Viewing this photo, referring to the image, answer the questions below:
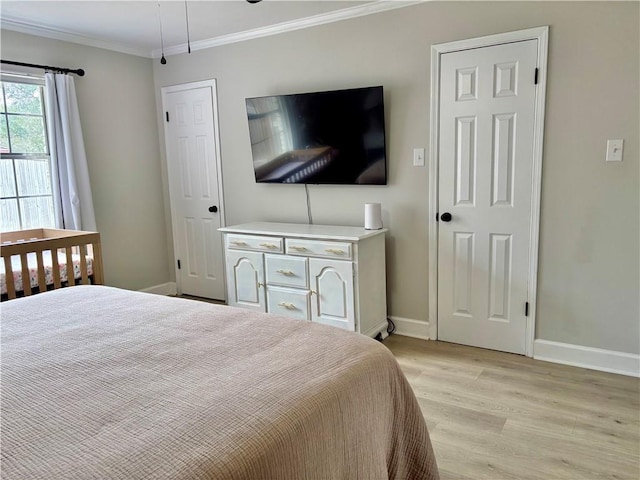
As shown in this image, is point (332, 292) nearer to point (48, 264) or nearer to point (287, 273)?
point (287, 273)

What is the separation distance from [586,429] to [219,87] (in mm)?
3800

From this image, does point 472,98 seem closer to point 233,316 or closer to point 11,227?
point 233,316

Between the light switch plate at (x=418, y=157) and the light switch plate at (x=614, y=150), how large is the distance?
1141 millimetres

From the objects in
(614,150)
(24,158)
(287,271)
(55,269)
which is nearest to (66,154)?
(24,158)

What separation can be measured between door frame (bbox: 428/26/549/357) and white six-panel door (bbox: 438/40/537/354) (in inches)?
1.2

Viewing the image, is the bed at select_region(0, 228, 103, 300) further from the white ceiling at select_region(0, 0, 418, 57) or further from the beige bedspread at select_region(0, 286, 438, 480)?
the white ceiling at select_region(0, 0, 418, 57)

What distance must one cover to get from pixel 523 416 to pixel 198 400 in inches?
76.0

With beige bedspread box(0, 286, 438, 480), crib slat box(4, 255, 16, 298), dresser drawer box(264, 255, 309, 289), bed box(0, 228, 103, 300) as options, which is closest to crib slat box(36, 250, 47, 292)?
bed box(0, 228, 103, 300)

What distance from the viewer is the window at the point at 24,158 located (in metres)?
3.58

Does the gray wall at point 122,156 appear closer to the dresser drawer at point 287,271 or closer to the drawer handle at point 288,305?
the dresser drawer at point 287,271

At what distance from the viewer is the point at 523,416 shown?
2.40 meters

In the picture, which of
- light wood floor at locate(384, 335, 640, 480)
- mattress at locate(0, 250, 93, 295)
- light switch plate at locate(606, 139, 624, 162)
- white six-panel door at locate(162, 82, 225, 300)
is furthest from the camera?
white six-panel door at locate(162, 82, 225, 300)

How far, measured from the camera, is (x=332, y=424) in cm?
120

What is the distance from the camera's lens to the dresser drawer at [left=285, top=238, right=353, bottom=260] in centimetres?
318
